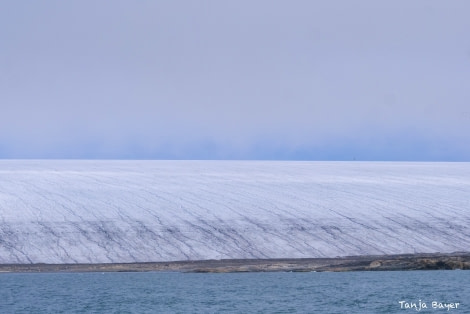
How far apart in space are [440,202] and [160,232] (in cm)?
1205

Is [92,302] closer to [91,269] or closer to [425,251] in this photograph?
[91,269]

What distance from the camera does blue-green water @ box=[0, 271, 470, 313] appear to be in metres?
27.3

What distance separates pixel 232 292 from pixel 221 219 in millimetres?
9711

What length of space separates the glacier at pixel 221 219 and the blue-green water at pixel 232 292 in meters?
3.15

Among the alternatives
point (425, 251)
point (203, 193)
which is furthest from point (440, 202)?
point (203, 193)

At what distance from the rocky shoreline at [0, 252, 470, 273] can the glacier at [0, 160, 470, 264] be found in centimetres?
57

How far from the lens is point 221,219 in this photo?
130 ft

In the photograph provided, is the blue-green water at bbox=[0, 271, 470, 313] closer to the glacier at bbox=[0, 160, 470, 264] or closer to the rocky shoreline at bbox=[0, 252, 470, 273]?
the rocky shoreline at bbox=[0, 252, 470, 273]

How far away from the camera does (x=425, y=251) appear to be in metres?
37.4
